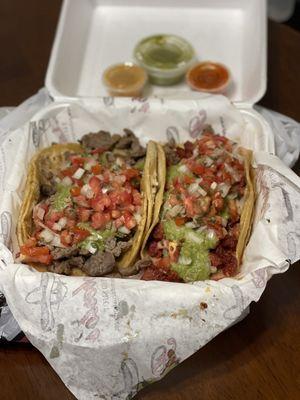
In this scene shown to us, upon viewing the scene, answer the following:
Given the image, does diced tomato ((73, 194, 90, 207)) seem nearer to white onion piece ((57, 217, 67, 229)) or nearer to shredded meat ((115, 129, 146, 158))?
white onion piece ((57, 217, 67, 229))

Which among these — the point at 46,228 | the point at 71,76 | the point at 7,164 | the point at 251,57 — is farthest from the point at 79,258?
the point at 251,57

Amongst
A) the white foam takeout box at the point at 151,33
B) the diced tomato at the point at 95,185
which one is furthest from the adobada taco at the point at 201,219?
the white foam takeout box at the point at 151,33

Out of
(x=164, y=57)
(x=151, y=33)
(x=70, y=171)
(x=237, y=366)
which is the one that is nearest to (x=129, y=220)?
(x=70, y=171)

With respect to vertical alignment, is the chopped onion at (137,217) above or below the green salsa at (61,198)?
below

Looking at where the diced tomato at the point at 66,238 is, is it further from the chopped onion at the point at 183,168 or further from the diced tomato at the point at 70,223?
the chopped onion at the point at 183,168

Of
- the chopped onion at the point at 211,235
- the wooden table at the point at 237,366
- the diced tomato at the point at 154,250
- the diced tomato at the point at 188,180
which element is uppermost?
the diced tomato at the point at 188,180

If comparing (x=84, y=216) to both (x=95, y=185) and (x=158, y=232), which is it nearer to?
(x=95, y=185)

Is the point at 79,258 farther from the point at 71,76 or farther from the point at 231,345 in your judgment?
the point at 71,76

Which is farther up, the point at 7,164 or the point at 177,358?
the point at 7,164
